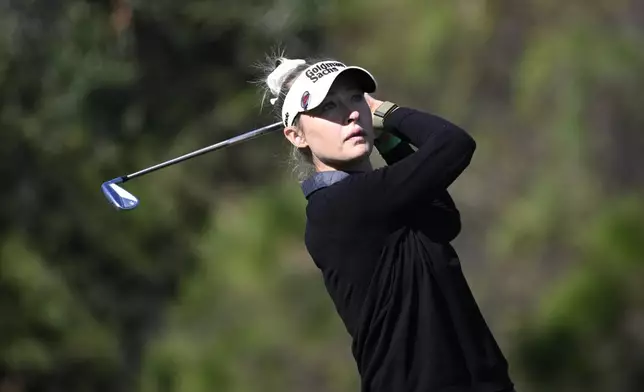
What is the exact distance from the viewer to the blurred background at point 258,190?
20.7 feet

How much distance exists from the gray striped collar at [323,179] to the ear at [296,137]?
7 centimetres

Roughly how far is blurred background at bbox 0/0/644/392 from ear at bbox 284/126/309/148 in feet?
7.46

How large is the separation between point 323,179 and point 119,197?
2.46 ft

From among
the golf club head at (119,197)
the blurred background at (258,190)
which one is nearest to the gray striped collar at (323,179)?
the golf club head at (119,197)

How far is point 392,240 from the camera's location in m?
2.19

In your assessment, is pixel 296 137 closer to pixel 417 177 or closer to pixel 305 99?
pixel 305 99

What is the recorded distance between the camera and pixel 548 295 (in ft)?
21.0

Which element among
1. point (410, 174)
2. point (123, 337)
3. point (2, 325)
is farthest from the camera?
point (123, 337)

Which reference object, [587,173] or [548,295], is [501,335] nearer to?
[548,295]

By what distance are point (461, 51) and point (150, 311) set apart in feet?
12.5

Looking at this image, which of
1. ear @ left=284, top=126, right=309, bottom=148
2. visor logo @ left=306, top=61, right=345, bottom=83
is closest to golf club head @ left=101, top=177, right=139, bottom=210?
ear @ left=284, top=126, right=309, bottom=148

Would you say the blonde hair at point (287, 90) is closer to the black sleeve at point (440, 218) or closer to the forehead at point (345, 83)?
the forehead at point (345, 83)

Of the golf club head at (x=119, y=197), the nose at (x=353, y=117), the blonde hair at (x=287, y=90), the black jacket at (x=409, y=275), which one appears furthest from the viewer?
the golf club head at (x=119, y=197)

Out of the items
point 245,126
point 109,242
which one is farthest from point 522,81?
point 109,242
